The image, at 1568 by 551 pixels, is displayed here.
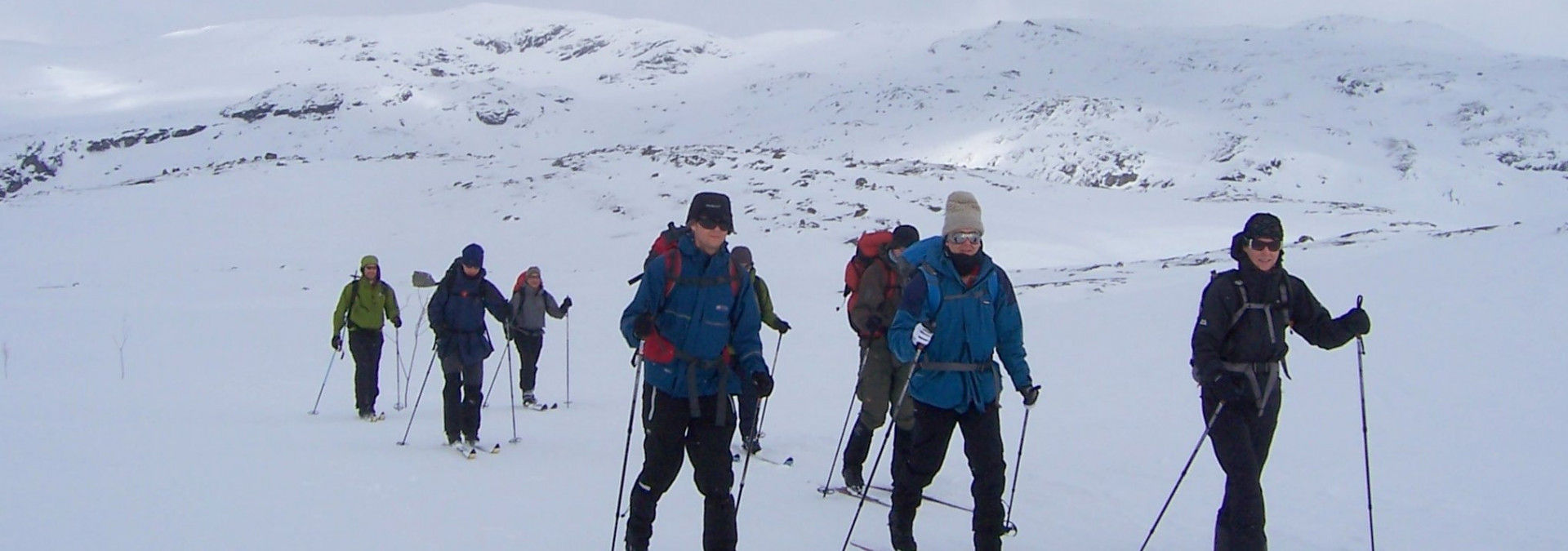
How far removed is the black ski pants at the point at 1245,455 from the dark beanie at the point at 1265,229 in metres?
0.73

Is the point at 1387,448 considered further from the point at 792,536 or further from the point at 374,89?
the point at 374,89

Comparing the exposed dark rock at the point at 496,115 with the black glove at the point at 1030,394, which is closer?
the black glove at the point at 1030,394

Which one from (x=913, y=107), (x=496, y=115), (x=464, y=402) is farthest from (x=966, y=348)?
(x=496, y=115)

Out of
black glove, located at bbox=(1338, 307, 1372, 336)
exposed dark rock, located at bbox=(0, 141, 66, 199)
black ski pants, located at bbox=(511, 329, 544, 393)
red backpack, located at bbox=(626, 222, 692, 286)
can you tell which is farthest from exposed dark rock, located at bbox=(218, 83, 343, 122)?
black glove, located at bbox=(1338, 307, 1372, 336)

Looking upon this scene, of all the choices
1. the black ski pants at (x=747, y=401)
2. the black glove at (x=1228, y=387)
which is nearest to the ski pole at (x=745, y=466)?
the black ski pants at (x=747, y=401)

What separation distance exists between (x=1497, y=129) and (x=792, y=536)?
56.0 metres

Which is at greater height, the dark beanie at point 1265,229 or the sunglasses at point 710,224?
the sunglasses at point 710,224

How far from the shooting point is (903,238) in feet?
20.2

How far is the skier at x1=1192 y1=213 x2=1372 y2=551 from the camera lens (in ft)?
14.9

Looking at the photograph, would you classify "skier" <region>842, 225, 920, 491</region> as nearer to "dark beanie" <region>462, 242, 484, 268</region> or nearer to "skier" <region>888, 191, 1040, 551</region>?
"skier" <region>888, 191, 1040, 551</region>

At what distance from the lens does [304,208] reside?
111ft

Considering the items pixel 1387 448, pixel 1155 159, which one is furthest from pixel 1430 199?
pixel 1387 448

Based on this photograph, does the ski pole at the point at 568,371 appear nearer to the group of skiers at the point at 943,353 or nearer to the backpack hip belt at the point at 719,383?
the group of skiers at the point at 943,353

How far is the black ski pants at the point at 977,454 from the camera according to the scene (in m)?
4.68
